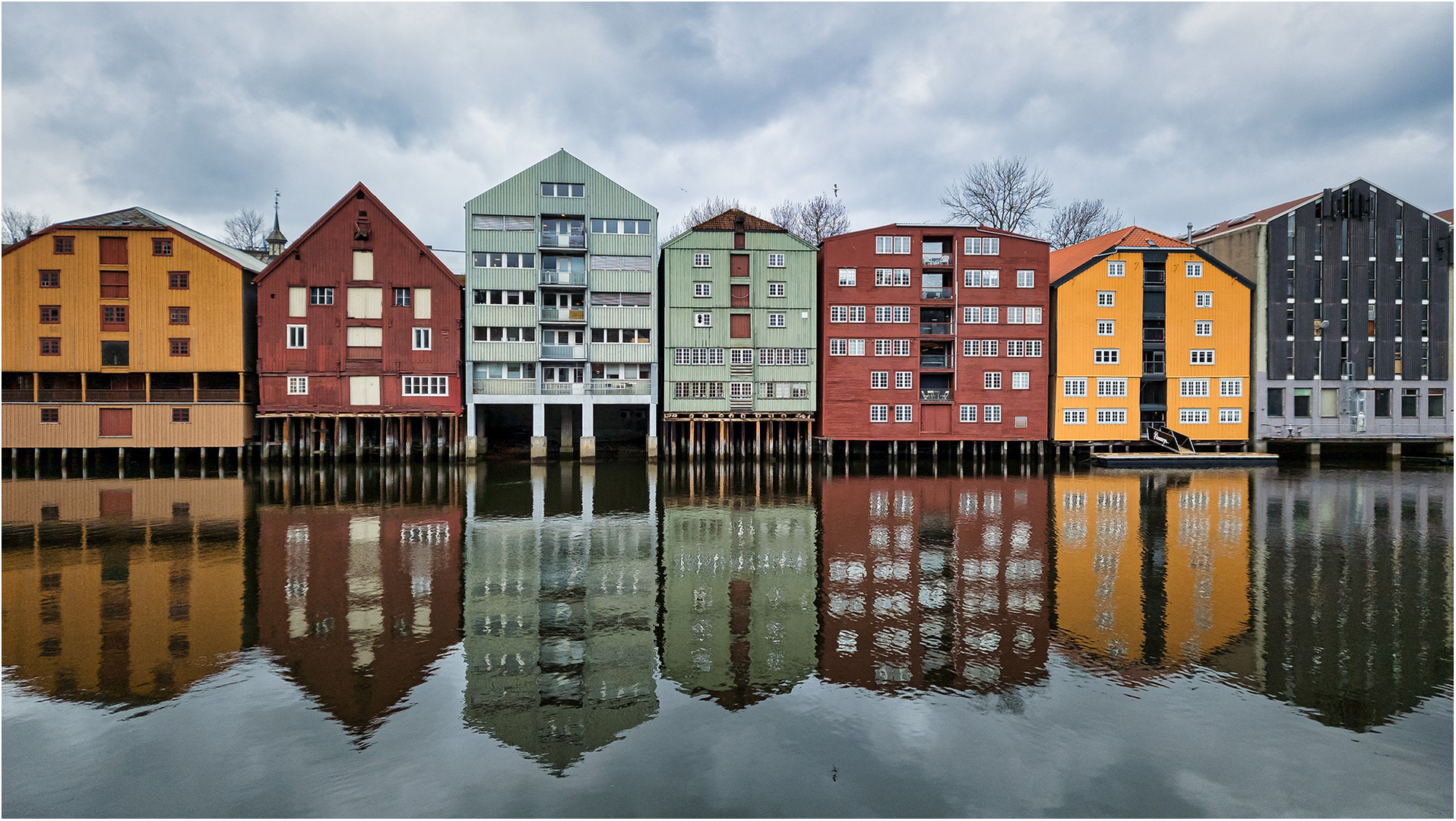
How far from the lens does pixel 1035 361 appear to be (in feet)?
155

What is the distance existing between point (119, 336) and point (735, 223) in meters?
36.8

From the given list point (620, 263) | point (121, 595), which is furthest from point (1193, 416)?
point (121, 595)

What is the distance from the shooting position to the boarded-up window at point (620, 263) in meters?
45.9

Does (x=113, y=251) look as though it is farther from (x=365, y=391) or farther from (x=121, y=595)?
(x=121, y=595)

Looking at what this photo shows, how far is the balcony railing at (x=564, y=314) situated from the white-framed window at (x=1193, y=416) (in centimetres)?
3892

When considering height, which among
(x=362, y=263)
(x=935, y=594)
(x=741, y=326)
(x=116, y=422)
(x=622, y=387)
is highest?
(x=362, y=263)

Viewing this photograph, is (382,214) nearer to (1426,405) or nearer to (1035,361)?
(1035,361)

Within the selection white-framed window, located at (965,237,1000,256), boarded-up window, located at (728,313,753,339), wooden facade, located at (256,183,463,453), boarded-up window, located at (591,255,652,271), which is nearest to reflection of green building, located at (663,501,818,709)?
boarded-up window, located at (728,313,753,339)

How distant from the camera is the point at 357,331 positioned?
145ft

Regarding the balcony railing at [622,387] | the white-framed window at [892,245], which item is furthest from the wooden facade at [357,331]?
the white-framed window at [892,245]

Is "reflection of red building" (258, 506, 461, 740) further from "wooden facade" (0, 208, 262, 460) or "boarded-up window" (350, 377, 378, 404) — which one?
"wooden facade" (0, 208, 262, 460)

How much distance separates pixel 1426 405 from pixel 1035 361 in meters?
28.2

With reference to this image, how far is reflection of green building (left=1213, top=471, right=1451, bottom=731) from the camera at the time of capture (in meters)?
12.0

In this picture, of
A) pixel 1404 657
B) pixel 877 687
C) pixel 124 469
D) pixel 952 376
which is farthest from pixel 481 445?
pixel 1404 657
